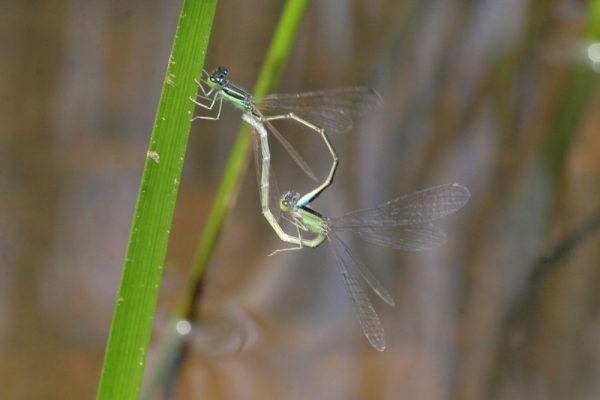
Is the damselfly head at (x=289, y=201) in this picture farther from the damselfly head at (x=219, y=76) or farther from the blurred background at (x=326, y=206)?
the blurred background at (x=326, y=206)

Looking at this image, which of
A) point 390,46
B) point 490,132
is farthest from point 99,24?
point 490,132

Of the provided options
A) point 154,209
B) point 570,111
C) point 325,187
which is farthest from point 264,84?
point 570,111

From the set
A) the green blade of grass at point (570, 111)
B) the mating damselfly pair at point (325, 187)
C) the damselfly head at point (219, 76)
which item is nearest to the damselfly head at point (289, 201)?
the mating damselfly pair at point (325, 187)

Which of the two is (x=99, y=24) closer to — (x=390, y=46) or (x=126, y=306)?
(x=390, y=46)

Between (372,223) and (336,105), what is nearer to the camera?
(336,105)

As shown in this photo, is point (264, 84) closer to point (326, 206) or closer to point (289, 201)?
point (289, 201)

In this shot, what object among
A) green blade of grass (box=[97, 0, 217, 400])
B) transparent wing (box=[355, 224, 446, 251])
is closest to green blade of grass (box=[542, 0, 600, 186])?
transparent wing (box=[355, 224, 446, 251])

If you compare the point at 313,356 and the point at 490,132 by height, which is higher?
the point at 490,132

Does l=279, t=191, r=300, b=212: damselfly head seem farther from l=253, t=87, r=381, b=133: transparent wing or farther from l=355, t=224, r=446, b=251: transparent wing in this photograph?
l=355, t=224, r=446, b=251: transparent wing
